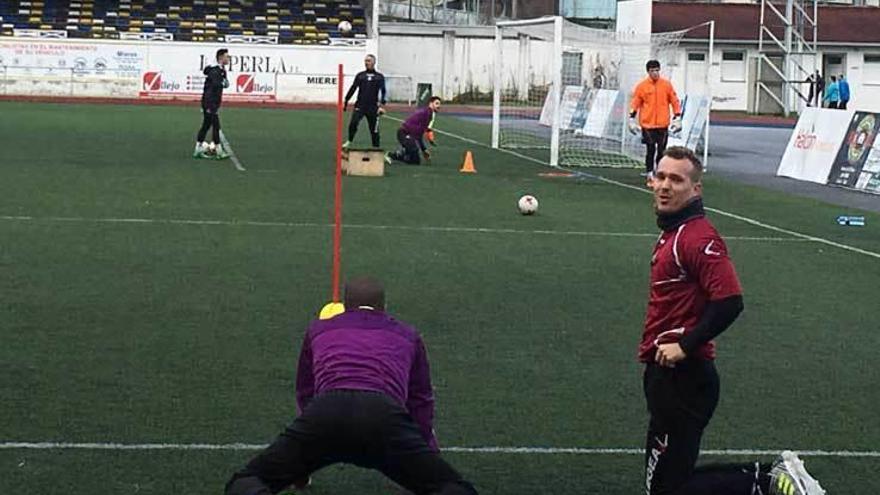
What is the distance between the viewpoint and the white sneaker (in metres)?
6.14

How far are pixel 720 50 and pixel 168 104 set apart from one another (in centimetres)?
2524

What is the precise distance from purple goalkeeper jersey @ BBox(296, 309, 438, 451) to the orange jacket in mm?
19179

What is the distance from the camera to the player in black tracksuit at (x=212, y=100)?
27.7m

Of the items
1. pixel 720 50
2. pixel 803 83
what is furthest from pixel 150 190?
pixel 720 50

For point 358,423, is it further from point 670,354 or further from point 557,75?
point 557,75

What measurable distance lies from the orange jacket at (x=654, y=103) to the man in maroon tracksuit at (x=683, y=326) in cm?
1901

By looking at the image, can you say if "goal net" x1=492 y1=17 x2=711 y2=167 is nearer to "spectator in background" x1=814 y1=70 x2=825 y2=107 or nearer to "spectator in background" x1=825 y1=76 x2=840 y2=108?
"spectator in background" x1=825 y1=76 x2=840 y2=108

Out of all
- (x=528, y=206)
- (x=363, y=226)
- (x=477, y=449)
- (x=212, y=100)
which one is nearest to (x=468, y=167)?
(x=212, y=100)

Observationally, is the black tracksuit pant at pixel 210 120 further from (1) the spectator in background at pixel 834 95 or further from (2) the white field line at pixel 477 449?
(1) the spectator in background at pixel 834 95

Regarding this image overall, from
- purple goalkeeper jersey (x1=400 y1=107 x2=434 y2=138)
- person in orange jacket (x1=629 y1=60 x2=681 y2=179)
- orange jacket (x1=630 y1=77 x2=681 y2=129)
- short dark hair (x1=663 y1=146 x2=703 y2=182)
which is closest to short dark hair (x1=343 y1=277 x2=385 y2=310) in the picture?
short dark hair (x1=663 y1=146 x2=703 y2=182)

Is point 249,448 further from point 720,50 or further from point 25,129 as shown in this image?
point 720,50

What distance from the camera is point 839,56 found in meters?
68.2

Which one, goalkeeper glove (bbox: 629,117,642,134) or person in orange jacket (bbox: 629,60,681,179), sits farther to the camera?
goalkeeper glove (bbox: 629,117,642,134)

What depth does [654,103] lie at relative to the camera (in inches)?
989
